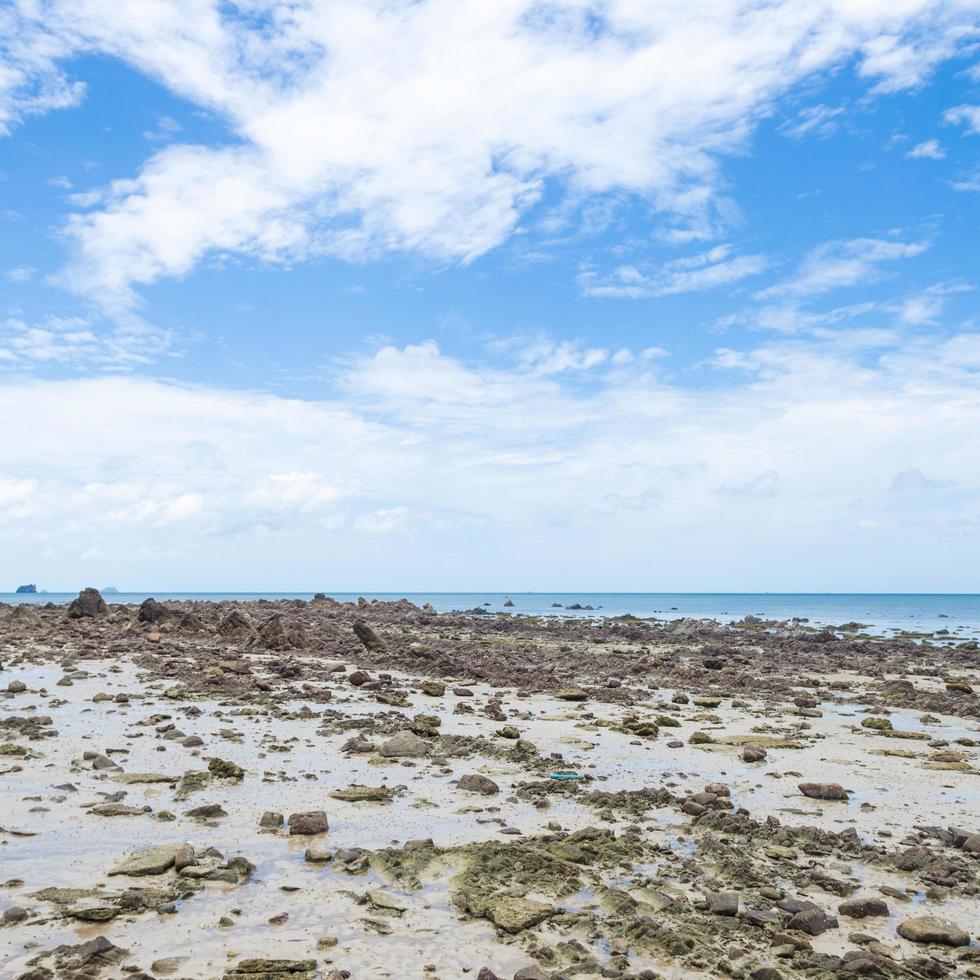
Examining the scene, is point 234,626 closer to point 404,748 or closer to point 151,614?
point 151,614

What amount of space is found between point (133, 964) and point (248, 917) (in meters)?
1.15

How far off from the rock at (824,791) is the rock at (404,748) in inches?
247

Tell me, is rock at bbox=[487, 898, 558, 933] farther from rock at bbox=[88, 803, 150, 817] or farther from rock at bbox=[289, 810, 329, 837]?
rock at bbox=[88, 803, 150, 817]

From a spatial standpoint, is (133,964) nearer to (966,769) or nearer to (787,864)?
(787,864)

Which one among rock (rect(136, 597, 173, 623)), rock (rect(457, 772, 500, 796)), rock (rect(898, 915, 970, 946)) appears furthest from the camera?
rock (rect(136, 597, 173, 623))

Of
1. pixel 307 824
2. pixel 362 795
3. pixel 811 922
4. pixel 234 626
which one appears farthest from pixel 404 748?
pixel 234 626

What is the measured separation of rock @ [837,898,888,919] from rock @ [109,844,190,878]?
6811 millimetres

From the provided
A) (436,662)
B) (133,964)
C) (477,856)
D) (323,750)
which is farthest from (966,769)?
(436,662)

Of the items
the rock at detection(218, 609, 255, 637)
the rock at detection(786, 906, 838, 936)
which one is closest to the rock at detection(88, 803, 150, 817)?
the rock at detection(786, 906, 838, 936)

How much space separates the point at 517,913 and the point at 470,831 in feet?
8.52

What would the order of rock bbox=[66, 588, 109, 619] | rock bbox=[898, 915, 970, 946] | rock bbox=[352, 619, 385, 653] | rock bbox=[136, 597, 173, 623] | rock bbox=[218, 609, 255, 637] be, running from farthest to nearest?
rock bbox=[66, 588, 109, 619]
rock bbox=[136, 597, 173, 623]
rock bbox=[218, 609, 255, 637]
rock bbox=[352, 619, 385, 653]
rock bbox=[898, 915, 970, 946]

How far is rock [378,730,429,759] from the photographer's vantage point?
13656 millimetres

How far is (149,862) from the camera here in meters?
8.18

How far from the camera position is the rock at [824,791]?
1192cm
